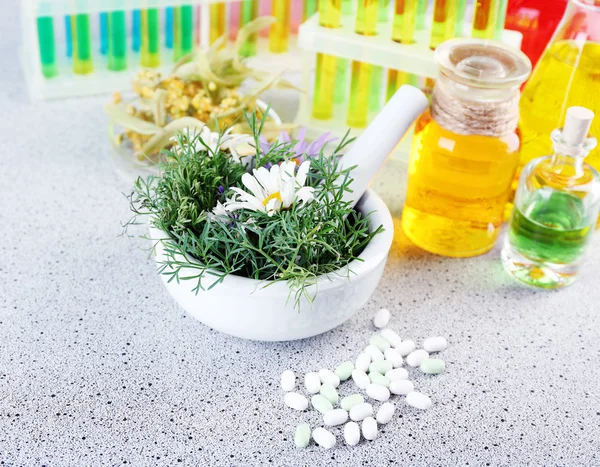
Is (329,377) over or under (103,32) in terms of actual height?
under

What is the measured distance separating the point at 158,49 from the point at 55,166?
0.25 m

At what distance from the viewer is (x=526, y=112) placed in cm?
79

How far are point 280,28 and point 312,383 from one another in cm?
60

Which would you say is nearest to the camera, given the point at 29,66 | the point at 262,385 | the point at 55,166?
the point at 262,385

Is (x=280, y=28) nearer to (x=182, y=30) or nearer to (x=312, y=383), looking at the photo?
(x=182, y=30)

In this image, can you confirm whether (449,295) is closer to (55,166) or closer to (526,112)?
(526,112)

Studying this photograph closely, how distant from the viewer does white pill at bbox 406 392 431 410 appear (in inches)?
23.8

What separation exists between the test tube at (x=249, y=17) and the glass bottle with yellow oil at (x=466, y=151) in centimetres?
39

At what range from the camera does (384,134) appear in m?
0.70

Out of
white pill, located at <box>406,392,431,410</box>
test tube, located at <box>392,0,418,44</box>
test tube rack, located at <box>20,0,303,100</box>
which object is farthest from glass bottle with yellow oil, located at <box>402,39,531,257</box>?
test tube rack, located at <box>20,0,303,100</box>

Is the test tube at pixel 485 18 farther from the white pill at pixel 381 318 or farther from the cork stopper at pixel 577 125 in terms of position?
the white pill at pixel 381 318

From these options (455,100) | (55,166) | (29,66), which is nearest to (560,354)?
(455,100)

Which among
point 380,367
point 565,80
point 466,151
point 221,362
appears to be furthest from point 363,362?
point 565,80

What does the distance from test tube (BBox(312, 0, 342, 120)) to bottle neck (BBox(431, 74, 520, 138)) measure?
0.18 meters
